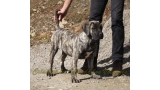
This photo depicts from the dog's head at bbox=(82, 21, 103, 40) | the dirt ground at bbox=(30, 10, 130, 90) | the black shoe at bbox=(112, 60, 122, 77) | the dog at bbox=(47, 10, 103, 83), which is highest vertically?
the dog's head at bbox=(82, 21, 103, 40)

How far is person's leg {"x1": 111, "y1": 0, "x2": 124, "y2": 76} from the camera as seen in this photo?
6.87 m

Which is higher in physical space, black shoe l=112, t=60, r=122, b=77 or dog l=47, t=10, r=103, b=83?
dog l=47, t=10, r=103, b=83

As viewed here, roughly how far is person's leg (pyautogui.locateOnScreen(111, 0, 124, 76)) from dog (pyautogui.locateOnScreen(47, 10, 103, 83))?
524mm

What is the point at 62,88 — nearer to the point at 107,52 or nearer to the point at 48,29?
the point at 107,52

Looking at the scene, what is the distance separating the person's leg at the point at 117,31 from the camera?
687cm

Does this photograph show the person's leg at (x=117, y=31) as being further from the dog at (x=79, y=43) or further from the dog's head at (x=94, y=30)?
the dog's head at (x=94, y=30)

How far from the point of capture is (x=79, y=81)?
6539mm

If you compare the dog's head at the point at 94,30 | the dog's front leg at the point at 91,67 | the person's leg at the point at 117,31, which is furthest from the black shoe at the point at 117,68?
the dog's head at the point at 94,30

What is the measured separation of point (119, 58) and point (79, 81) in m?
1.03

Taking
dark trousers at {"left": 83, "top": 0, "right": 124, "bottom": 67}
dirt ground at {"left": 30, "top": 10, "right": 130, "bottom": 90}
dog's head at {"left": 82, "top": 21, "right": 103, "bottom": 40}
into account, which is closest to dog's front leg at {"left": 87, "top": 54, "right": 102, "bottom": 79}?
dirt ground at {"left": 30, "top": 10, "right": 130, "bottom": 90}

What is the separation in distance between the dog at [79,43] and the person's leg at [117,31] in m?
0.52

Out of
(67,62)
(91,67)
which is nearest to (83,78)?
(91,67)

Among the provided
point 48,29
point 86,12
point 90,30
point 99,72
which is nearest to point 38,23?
point 48,29

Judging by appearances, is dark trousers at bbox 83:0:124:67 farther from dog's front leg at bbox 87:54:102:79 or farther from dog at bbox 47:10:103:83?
dog at bbox 47:10:103:83
